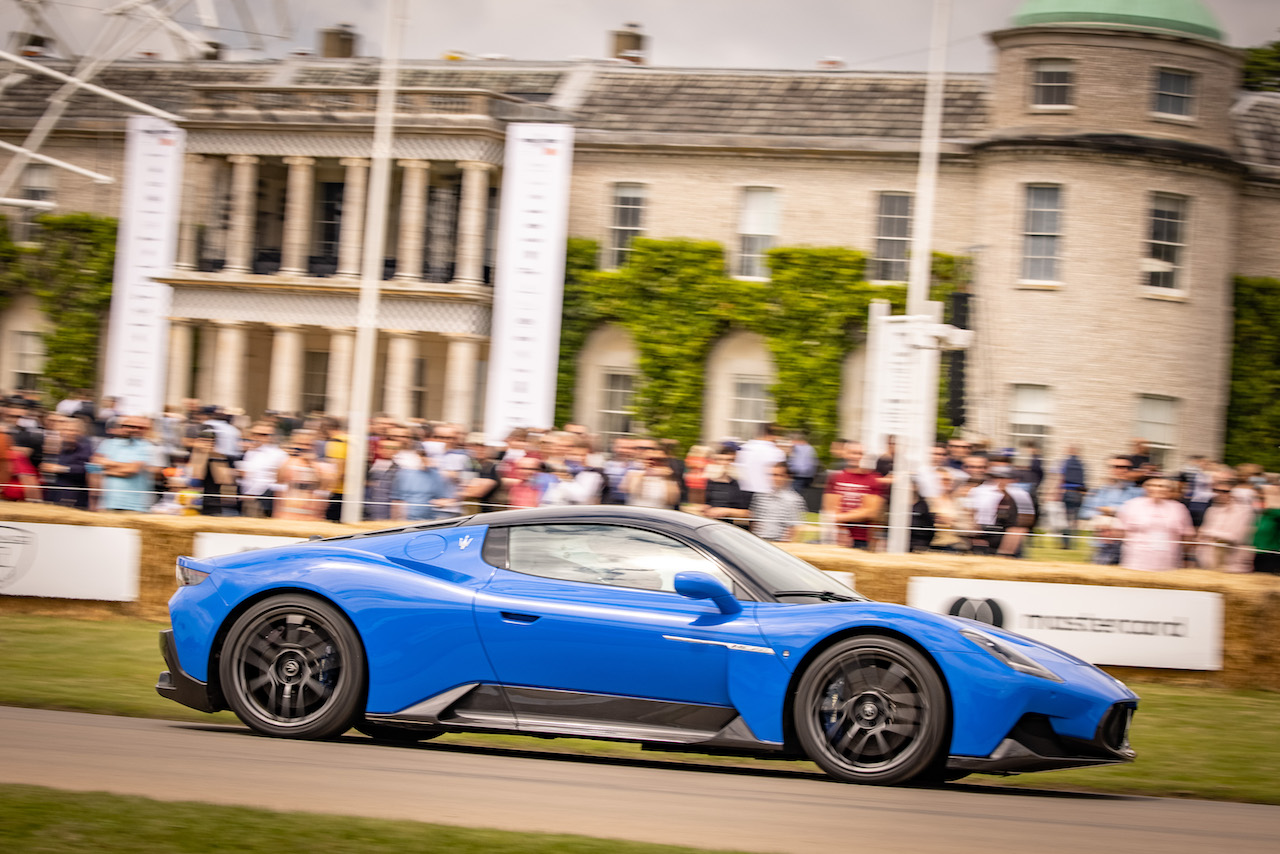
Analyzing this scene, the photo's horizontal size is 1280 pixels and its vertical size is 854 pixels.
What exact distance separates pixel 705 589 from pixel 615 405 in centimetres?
2804

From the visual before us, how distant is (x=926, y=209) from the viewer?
2036 centimetres

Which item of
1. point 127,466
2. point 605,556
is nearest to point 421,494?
point 127,466

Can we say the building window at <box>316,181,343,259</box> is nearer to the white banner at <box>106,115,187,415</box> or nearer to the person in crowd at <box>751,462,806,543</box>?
the white banner at <box>106,115,187,415</box>

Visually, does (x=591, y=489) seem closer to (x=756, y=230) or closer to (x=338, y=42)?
(x=756, y=230)

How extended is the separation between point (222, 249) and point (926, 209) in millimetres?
22777

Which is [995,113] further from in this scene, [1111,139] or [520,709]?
[520,709]

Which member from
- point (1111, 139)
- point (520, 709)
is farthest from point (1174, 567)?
point (1111, 139)

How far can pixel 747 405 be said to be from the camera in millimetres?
34375

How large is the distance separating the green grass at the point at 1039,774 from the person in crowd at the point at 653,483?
475cm

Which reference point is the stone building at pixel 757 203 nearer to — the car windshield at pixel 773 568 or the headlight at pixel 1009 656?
the car windshield at pixel 773 568

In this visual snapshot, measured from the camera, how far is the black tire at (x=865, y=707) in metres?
7.22

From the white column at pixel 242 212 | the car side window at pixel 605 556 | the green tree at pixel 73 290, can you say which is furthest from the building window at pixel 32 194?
the car side window at pixel 605 556

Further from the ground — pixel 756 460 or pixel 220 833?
pixel 756 460

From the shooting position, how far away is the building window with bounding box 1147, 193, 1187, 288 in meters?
32.1
